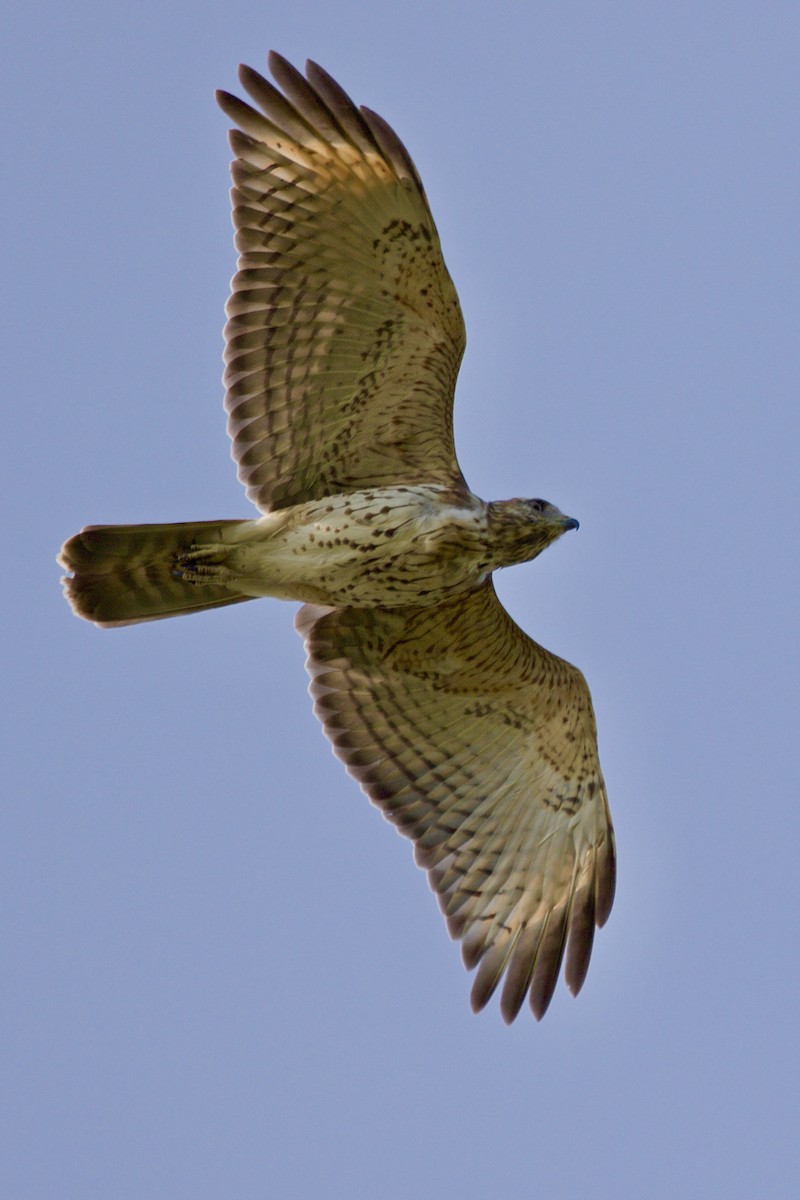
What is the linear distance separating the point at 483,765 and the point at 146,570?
2447 mm

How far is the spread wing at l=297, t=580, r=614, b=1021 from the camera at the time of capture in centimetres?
1085

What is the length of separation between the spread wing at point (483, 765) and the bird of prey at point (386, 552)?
0.5 inches

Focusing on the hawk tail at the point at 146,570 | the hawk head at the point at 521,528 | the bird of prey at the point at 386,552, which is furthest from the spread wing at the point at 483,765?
the hawk tail at the point at 146,570

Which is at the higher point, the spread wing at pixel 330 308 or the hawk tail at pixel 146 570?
the spread wing at pixel 330 308

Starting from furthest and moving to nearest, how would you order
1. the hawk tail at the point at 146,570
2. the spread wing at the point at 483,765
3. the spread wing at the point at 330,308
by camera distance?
the spread wing at the point at 483,765 < the hawk tail at the point at 146,570 < the spread wing at the point at 330,308

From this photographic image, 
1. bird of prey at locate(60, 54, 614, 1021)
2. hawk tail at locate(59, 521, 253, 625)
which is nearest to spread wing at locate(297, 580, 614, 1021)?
bird of prey at locate(60, 54, 614, 1021)

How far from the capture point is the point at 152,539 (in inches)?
392

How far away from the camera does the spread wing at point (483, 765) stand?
10852mm

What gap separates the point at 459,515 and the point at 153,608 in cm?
167

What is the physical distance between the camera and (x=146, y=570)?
10062 mm

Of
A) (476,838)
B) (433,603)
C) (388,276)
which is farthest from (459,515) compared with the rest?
(476,838)

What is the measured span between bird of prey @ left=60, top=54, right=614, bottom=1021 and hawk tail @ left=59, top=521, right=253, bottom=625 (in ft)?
0.04

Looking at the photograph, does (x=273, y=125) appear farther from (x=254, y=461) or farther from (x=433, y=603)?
(x=433, y=603)

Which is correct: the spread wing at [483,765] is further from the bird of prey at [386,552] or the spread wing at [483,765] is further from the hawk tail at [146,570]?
the hawk tail at [146,570]
